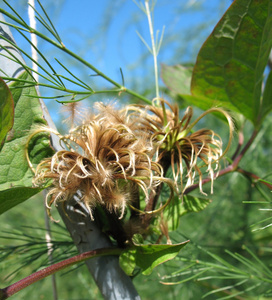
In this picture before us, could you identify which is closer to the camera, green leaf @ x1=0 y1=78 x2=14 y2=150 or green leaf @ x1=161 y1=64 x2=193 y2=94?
green leaf @ x1=0 y1=78 x2=14 y2=150

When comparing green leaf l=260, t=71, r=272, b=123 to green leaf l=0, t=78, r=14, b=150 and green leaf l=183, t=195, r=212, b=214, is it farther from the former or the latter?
green leaf l=0, t=78, r=14, b=150

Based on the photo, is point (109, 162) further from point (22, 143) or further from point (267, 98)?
point (267, 98)

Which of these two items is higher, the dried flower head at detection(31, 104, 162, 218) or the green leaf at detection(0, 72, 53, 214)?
the green leaf at detection(0, 72, 53, 214)

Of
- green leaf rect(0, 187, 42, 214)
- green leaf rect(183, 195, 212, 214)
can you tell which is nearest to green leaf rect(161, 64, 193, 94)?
green leaf rect(183, 195, 212, 214)

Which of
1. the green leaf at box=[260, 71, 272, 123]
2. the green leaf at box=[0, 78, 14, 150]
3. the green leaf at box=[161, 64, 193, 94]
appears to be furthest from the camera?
the green leaf at box=[161, 64, 193, 94]

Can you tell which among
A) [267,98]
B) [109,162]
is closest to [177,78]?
[267,98]

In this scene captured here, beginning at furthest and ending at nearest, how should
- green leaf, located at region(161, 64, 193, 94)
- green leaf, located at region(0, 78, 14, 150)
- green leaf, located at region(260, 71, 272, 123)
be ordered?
green leaf, located at region(161, 64, 193, 94) < green leaf, located at region(260, 71, 272, 123) < green leaf, located at region(0, 78, 14, 150)

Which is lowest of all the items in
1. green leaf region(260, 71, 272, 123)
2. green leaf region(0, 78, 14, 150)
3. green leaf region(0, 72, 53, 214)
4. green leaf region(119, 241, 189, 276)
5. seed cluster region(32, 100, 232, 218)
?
green leaf region(119, 241, 189, 276)

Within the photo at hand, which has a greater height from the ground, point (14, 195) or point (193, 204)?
point (14, 195)
